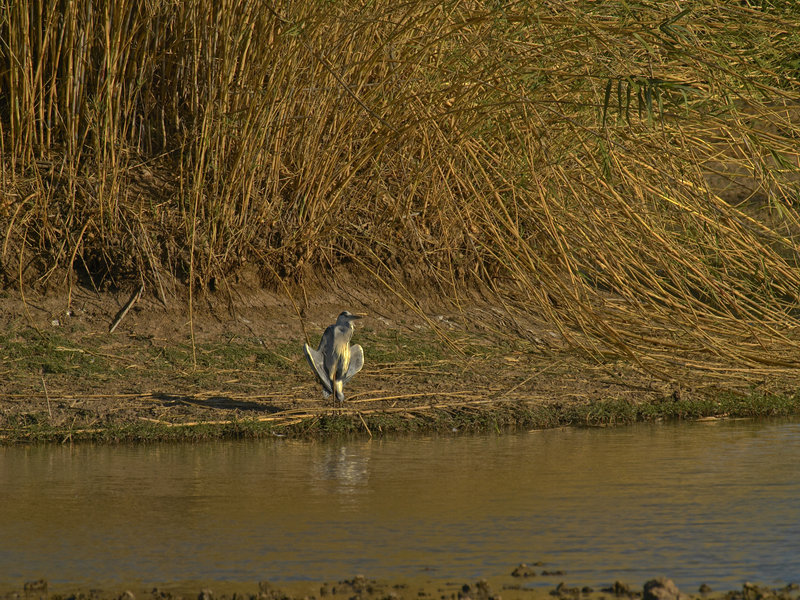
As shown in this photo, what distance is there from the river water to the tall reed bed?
189cm

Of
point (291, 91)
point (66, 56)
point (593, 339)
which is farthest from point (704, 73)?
point (66, 56)

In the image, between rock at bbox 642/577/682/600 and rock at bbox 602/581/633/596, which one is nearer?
rock at bbox 642/577/682/600

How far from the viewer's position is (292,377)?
261 inches

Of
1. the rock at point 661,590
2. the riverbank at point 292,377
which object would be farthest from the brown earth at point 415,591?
the riverbank at point 292,377

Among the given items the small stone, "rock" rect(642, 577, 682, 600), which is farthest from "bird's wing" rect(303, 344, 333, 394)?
"rock" rect(642, 577, 682, 600)

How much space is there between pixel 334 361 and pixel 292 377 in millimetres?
925

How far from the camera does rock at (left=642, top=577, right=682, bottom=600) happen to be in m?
2.92

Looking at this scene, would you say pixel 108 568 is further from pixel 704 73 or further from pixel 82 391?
pixel 704 73

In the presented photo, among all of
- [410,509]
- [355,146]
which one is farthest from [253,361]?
[410,509]

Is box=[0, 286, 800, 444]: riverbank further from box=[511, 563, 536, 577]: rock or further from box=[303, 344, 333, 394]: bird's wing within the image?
box=[511, 563, 536, 577]: rock

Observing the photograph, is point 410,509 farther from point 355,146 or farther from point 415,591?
point 355,146

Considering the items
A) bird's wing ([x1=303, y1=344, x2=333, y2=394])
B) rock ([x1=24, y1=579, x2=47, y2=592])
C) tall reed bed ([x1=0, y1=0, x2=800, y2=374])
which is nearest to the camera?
rock ([x1=24, y1=579, x2=47, y2=592])

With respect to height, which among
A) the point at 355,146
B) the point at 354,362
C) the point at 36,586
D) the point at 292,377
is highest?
the point at 355,146

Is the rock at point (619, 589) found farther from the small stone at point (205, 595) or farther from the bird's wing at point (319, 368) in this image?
the bird's wing at point (319, 368)
